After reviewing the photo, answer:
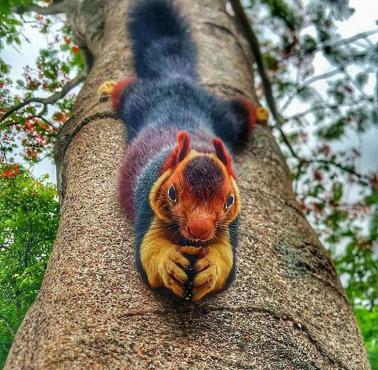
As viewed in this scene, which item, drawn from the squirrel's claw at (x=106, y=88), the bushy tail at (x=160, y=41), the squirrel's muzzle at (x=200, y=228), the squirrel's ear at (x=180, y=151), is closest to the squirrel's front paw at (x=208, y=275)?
the squirrel's muzzle at (x=200, y=228)

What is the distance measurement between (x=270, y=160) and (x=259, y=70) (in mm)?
1789

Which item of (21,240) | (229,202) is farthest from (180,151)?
(21,240)

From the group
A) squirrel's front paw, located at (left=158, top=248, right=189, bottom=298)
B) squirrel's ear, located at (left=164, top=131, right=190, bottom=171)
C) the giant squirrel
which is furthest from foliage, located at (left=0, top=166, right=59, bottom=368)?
squirrel's ear, located at (left=164, top=131, right=190, bottom=171)

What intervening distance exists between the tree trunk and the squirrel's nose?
26cm

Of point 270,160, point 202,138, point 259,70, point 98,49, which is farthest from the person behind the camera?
point 259,70

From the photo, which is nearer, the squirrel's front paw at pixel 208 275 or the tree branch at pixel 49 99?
the squirrel's front paw at pixel 208 275

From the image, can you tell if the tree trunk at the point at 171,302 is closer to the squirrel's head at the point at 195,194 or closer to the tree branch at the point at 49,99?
the squirrel's head at the point at 195,194

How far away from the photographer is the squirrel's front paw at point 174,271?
144 cm

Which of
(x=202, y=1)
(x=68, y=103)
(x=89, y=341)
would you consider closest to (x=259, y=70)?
(x=202, y=1)

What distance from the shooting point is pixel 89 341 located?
4.30ft

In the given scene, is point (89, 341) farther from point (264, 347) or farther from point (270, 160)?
point (270, 160)

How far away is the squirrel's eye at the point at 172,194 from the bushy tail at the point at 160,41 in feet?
4.66

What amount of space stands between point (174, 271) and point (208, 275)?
3.9 inches

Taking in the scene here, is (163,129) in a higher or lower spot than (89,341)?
higher
